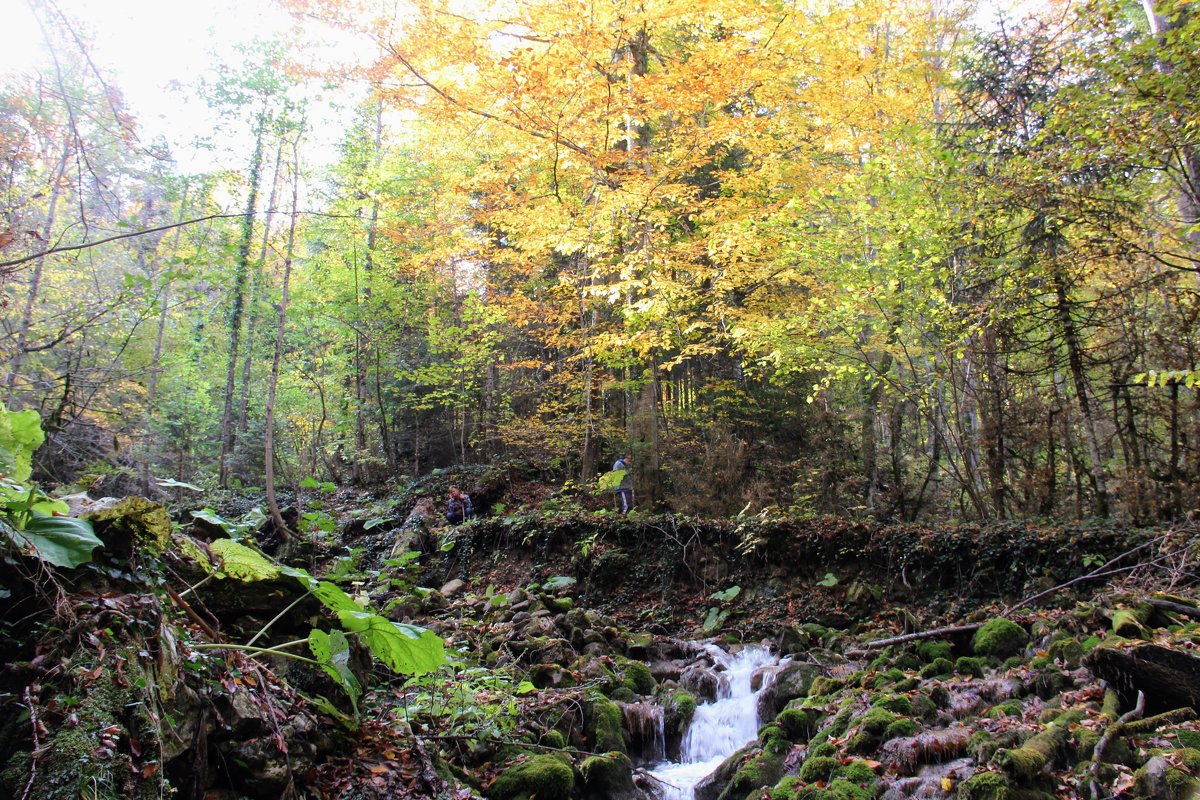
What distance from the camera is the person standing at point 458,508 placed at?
41.4ft

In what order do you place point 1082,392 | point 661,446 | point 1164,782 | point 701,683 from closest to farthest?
point 1164,782, point 701,683, point 1082,392, point 661,446

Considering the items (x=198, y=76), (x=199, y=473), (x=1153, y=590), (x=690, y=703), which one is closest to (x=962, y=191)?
(x=1153, y=590)

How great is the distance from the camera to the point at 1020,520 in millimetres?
8398

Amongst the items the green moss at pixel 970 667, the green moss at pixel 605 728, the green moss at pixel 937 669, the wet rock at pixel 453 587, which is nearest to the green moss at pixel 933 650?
the green moss at pixel 937 669

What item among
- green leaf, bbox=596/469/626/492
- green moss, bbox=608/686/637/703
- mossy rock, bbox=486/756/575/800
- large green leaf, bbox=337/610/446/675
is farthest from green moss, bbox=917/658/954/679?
green leaf, bbox=596/469/626/492

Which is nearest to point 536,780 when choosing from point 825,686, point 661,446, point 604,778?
point 604,778

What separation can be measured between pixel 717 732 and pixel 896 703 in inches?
73.4

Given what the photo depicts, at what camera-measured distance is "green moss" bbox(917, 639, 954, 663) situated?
21.6 ft

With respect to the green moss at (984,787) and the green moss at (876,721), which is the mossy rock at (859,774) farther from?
the green moss at (984,787)

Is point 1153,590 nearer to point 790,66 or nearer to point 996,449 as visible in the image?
point 996,449

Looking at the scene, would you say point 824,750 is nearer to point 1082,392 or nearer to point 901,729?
point 901,729

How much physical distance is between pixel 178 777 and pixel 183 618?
85cm

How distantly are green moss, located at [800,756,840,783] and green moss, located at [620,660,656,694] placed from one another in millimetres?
2350

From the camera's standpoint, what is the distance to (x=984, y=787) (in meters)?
3.75
